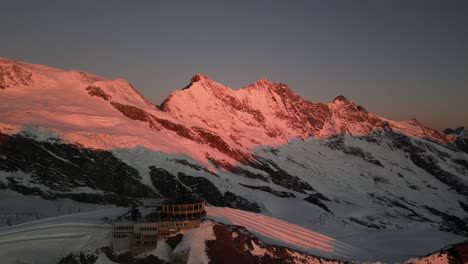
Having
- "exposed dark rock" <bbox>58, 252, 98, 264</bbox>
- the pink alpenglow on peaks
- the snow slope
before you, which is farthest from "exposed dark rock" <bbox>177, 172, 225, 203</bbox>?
"exposed dark rock" <bbox>58, 252, 98, 264</bbox>

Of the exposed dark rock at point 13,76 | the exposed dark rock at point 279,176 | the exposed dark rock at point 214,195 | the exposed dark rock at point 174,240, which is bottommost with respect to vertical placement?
the exposed dark rock at point 174,240

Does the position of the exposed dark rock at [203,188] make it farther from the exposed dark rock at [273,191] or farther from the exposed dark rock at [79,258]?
the exposed dark rock at [79,258]

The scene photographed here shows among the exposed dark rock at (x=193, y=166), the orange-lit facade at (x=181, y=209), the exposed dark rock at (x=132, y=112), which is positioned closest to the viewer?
the orange-lit facade at (x=181, y=209)

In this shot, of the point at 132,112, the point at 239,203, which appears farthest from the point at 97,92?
the point at 239,203

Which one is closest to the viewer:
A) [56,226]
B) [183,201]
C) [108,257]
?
[108,257]

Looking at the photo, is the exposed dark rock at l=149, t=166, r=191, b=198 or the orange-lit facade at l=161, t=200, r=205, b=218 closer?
the orange-lit facade at l=161, t=200, r=205, b=218

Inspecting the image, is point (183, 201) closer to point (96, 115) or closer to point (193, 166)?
point (193, 166)

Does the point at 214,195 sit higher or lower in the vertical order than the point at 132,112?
lower

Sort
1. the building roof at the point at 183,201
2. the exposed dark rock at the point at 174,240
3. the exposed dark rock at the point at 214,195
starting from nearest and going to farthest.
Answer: the exposed dark rock at the point at 174,240 < the building roof at the point at 183,201 < the exposed dark rock at the point at 214,195

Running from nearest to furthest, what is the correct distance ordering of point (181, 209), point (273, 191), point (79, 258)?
1. point (79, 258)
2. point (181, 209)
3. point (273, 191)

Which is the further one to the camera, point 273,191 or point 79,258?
point 273,191

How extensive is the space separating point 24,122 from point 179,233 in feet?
281

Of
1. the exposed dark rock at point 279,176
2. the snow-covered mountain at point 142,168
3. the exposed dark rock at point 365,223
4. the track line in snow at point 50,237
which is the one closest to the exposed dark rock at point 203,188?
the snow-covered mountain at point 142,168

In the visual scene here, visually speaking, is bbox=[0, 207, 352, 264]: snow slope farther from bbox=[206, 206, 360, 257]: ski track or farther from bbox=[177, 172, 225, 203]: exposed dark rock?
bbox=[177, 172, 225, 203]: exposed dark rock
